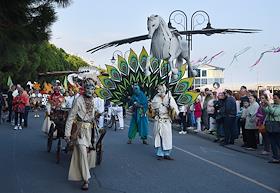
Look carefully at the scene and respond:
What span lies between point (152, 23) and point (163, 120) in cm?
606

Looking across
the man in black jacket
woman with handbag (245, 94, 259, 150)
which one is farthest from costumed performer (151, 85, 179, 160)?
the man in black jacket

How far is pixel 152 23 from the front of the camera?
56.9 feet

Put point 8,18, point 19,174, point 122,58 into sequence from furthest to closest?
point 122,58 → point 19,174 → point 8,18

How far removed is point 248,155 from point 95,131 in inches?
235

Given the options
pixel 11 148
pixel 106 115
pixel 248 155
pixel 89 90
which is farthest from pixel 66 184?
pixel 106 115

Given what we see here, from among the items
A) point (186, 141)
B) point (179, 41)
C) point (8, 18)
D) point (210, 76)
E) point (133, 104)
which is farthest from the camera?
point (210, 76)

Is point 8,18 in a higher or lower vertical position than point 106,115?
higher

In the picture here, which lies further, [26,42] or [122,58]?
[122,58]

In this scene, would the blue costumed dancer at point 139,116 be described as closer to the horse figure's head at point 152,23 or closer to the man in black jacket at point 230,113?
the man in black jacket at point 230,113

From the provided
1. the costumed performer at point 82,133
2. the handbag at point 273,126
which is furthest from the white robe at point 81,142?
the handbag at point 273,126

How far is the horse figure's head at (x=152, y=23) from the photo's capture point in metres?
17.3

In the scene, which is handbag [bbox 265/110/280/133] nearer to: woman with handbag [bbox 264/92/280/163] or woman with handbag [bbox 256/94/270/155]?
woman with handbag [bbox 264/92/280/163]

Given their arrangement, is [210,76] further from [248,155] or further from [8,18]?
[8,18]

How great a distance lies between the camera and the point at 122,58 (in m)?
13.4
